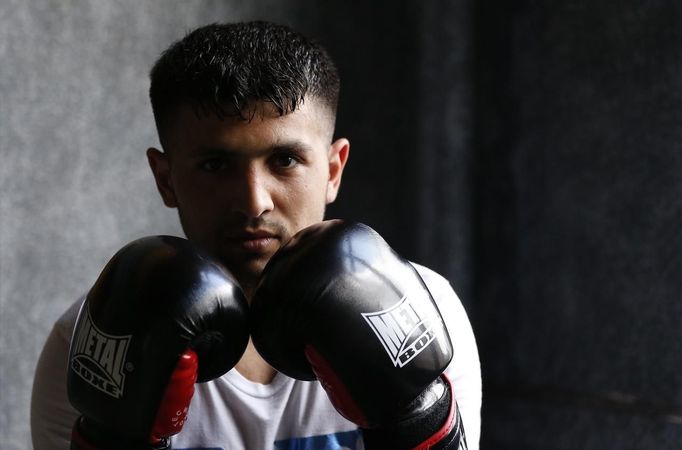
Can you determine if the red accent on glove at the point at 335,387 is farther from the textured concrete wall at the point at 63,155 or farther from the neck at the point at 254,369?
the textured concrete wall at the point at 63,155

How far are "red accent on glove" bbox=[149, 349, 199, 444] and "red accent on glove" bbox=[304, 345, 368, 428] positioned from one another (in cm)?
11

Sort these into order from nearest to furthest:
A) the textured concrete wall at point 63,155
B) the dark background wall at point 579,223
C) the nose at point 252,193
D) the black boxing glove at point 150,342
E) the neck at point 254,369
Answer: the black boxing glove at point 150,342
the nose at point 252,193
the neck at point 254,369
the textured concrete wall at point 63,155
the dark background wall at point 579,223

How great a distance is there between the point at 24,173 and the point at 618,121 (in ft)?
4.65

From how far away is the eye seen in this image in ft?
3.68

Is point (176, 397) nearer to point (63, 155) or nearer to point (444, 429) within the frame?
point (444, 429)

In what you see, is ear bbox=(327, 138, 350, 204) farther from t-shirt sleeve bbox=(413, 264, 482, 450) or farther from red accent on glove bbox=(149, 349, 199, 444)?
red accent on glove bbox=(149, 349, 199, 444)

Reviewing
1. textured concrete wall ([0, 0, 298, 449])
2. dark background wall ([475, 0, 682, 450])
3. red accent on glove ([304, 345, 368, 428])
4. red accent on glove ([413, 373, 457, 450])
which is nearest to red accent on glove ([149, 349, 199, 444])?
red accent on glove ([304, 345, 368, 428])

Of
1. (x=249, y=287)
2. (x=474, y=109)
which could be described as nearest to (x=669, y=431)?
(x=474, y=109)

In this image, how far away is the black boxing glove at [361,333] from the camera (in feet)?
2.67

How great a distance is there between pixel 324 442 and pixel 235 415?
4.8 inches

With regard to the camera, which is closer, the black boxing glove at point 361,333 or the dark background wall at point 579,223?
the black boxing glove at point 361,333

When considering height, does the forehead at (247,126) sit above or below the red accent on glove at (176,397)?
above

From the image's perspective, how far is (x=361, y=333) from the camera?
0.82 m

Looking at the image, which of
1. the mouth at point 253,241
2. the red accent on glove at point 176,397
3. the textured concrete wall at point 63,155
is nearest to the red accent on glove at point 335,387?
the red accent on glove at point 176,397
